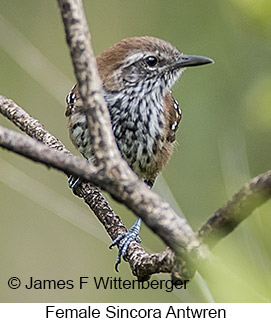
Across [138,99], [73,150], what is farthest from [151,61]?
[73,150]

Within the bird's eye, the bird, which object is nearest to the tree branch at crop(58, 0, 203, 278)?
the bird

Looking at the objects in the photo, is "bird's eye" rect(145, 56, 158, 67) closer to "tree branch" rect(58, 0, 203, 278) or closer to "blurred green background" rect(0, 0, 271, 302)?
"blurred green background" rect(0, 0, 271, 302)

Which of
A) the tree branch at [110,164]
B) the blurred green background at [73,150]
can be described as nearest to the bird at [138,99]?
the blurred green background at [73,150]

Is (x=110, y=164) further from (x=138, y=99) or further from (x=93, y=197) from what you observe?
(x=138, y=99)

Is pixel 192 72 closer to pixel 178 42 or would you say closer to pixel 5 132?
pixel 178 42

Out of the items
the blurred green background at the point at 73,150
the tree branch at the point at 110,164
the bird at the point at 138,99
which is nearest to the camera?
the tree branch at the point at 110,164

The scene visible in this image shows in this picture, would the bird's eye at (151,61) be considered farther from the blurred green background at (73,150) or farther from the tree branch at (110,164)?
the tree branch at (110,164)

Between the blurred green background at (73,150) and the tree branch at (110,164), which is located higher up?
the blurred green background at (73,150)

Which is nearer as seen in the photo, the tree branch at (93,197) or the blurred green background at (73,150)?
the tree branch at (93,197)

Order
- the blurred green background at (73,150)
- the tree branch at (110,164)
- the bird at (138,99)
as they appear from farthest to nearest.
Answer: the blurred green background at (73,150) → the bird at (138,99) → the tree branch at (110,164)
